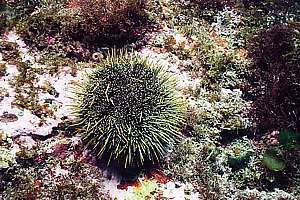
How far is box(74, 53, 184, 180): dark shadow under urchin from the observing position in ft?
16.5

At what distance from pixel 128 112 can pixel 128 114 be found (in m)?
0.03

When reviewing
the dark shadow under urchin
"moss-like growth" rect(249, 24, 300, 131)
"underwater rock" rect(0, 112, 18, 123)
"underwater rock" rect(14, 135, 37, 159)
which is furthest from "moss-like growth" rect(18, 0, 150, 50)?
"moss-like growth" rect(249, 24, 300, 131)

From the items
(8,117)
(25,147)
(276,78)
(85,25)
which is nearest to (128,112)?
(25,147)

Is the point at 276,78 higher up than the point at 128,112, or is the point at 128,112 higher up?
the point at 276,78

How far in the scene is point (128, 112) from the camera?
5066 millimetres

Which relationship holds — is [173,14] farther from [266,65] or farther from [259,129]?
[259,129]

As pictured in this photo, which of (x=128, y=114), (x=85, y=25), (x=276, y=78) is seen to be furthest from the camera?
(x=85, y=25)

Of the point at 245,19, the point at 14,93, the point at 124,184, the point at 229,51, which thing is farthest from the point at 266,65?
the point at 14,93

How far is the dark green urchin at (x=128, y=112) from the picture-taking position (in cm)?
502

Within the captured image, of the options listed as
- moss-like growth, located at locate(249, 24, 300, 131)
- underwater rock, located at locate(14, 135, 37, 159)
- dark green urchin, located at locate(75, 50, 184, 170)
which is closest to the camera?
dark green urchin, located at locate(75, 50, 184, 170)

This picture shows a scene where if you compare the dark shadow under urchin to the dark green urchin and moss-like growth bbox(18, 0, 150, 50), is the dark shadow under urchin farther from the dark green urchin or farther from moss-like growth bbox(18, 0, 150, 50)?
moss-like growth bbox(18, 0, 150, 50)

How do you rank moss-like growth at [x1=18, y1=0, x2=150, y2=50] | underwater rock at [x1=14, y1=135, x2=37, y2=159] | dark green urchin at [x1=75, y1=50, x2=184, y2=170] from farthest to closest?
moss-like growth at [x1=18, y1=0, x2=150, y2=50], underwater rock at [x1=14, y1=135, x2=37, y2=159], dark green urchin at [x1=75, y1=50, x2=184, y2=170]

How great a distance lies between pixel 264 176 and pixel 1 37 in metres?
4.27

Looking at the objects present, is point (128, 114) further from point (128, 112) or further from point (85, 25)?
point (85, 25)
